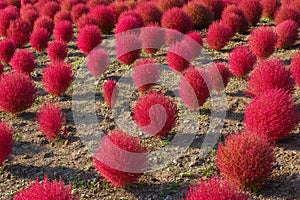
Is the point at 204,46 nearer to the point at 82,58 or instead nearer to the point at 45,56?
the point at 82,58

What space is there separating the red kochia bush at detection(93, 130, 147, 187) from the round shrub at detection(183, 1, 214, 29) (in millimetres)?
5458

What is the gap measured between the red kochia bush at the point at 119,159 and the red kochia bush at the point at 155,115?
69 cm

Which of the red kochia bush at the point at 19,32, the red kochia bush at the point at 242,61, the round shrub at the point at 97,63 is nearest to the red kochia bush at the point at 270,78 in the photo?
the red kochia bush at the point at 242,61

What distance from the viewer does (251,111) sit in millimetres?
3900

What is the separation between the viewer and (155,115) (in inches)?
163

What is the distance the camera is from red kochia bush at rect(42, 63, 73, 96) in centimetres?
525

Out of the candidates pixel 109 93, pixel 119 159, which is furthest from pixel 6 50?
pixel 119 159

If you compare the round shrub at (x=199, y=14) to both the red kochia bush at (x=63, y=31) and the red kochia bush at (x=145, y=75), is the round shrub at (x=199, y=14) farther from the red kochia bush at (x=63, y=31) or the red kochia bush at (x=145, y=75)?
the red kochia bush at (x=145, y=75)

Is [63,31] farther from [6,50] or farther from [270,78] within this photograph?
[270,78]

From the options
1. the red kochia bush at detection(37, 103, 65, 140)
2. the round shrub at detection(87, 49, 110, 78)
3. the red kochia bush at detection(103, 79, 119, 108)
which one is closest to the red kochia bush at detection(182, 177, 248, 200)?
the red kochia bush at detection(37, 103, 65, 140)

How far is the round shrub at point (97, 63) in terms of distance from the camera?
240 inches

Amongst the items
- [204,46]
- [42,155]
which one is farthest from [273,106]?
[204,46]

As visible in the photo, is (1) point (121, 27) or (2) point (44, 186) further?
(1) point (121, 27)

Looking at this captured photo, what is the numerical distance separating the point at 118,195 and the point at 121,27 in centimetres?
457
